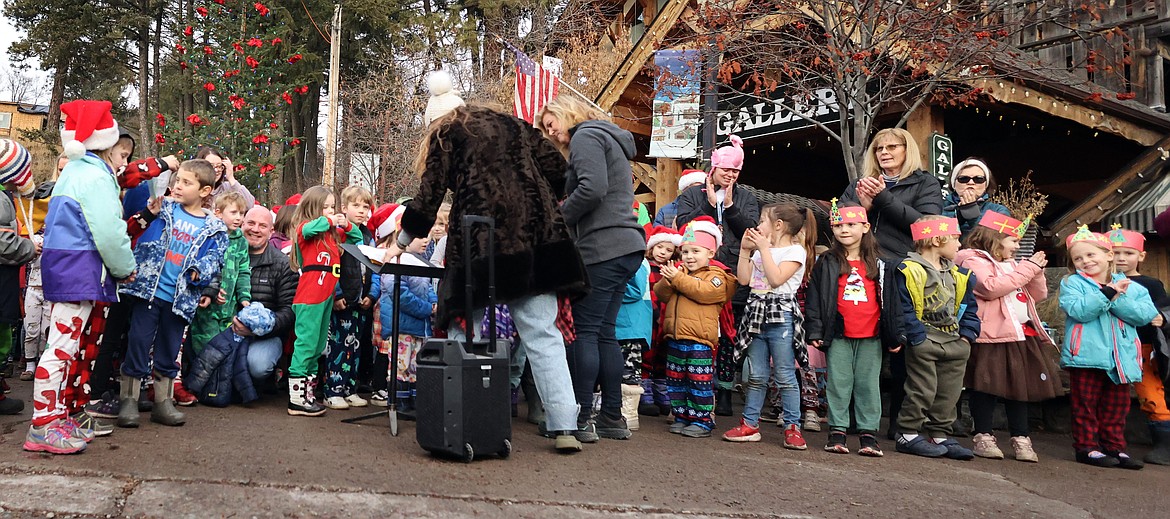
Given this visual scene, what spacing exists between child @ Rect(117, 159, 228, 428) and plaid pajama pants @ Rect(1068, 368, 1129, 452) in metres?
5.46

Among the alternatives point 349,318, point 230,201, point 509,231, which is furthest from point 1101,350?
point 230,201

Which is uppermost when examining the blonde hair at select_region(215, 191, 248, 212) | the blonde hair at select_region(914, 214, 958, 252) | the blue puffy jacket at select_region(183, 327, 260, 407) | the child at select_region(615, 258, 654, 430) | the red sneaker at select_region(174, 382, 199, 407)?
the blonde hair at select_region(215, 191, 248, 212)

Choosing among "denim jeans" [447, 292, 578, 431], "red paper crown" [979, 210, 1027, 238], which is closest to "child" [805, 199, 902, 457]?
"red paper crown" [979, 210, 1027, 238]

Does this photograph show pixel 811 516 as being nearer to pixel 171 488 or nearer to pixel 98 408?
pixel 171 488

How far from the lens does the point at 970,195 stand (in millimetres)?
6305

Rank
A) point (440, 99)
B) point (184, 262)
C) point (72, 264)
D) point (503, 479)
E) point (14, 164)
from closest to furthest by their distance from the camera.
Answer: point (503, 479)
point (72, 264)
point (440, 99)
point (184, 262)
point (14, 164)

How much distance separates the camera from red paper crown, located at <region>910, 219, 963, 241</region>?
5.37 meters

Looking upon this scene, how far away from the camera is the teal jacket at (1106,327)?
210 inches

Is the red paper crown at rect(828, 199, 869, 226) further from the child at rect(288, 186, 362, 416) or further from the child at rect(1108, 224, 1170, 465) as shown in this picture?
the child at rect(288, 186, 362, 416)

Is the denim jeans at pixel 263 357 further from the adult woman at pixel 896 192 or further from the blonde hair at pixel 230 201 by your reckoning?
the adult woman at pixel 896 192

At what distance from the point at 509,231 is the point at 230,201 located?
2.65m

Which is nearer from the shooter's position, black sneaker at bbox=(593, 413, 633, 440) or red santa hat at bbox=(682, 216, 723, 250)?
black sneaker at bbox=(593, 413, 633, 440)

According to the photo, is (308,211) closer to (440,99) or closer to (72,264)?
(440,99)

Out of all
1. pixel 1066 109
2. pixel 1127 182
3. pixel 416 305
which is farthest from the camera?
pixel 1127 182
